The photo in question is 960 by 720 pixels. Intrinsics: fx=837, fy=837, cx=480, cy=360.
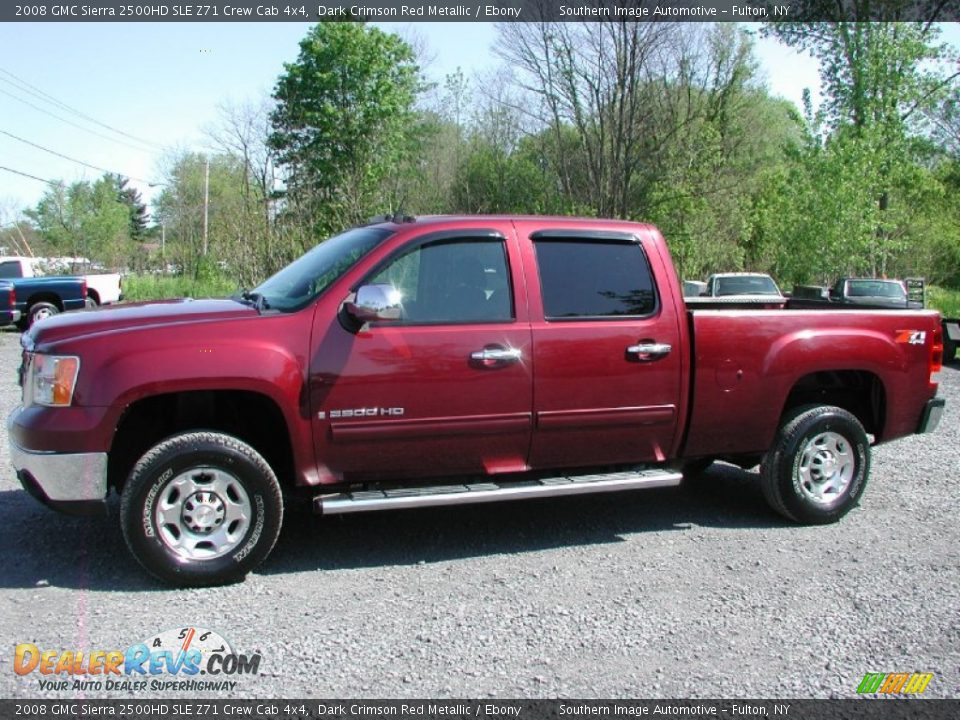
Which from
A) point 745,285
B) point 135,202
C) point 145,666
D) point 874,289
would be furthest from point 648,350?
point 135,202

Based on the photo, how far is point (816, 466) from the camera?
219 inches

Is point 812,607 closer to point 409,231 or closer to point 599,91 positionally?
point 409,231

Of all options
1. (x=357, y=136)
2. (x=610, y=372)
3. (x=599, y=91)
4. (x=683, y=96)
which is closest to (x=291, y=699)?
(x=610, y=372)

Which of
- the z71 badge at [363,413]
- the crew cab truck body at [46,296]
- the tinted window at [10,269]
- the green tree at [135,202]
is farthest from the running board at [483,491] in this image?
the green tree at [135,202]

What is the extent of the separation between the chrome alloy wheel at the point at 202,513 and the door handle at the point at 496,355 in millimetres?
1437

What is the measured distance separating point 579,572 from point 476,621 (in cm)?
90

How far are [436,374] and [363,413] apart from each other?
1.47 ft

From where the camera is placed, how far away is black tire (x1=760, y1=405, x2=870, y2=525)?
17.9ft

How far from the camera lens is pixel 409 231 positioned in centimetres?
482

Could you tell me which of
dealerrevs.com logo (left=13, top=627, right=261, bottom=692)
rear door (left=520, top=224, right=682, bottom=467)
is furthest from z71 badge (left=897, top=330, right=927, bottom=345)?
dealerrevs.com logo (left=13, top=627, right=261, bottom=692)

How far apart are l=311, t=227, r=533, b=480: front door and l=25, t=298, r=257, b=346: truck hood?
26.0 inches

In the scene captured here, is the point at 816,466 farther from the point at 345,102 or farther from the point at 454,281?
the point at 345,102

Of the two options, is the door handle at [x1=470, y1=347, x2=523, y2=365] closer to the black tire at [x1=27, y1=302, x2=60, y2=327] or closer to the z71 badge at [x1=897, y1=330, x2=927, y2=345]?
the z71 badge at [x1=897, y1=330, x2=927, y2=345]

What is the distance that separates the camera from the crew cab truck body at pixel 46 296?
17969 mm
